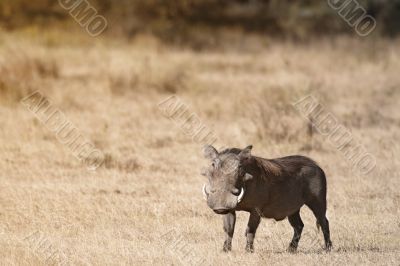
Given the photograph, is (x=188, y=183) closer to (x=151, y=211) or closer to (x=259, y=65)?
(x=151, y=211)

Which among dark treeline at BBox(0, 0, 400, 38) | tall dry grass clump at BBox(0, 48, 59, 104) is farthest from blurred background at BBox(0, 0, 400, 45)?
tall dry grass clump at BBox(0, 48, 59, 104)

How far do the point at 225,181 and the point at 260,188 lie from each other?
21.3 inches

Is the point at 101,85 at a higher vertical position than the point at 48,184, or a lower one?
higher

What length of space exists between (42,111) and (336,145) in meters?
5.64

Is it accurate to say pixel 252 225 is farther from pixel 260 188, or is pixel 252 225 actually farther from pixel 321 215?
pixel 321 215

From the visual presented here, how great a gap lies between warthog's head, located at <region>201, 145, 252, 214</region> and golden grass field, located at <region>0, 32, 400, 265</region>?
695 millimetres

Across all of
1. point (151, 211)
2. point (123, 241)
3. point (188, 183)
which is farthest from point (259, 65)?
point (123, 241)

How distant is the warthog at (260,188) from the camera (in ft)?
27.6

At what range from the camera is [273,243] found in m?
9.74

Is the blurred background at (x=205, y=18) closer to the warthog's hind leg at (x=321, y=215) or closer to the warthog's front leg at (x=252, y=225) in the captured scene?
the warthog's hind leg at (x=321, y=215)

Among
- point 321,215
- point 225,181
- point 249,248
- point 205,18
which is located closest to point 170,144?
point 321,215

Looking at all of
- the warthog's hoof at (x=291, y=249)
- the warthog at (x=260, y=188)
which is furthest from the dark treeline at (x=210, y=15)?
the warthog's hoof at (x=291, y=249)

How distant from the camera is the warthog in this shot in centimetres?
841

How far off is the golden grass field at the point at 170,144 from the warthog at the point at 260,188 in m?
0.32
